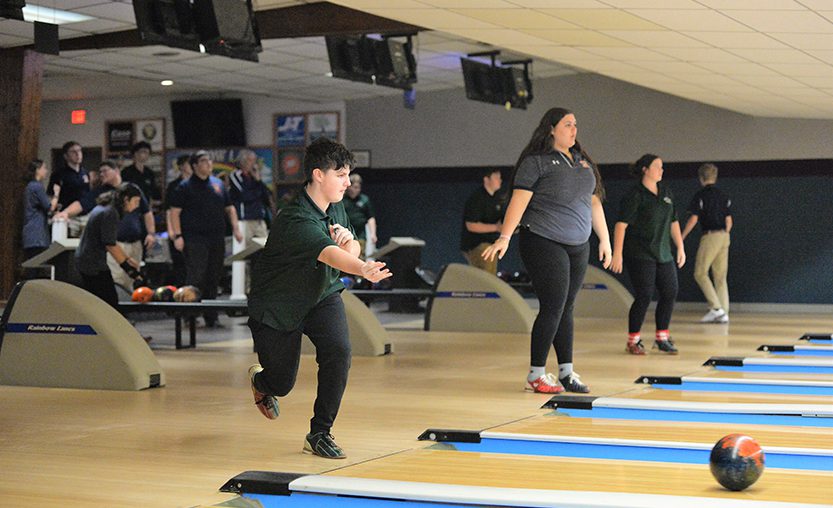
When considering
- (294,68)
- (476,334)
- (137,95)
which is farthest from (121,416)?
(137,95)

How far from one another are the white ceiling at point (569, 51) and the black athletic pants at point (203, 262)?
2.27m

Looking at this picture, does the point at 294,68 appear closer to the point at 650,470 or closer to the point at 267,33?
the point at 267,33

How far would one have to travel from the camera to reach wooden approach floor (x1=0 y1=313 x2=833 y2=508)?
144 inches

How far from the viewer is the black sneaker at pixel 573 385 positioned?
5.97 meters

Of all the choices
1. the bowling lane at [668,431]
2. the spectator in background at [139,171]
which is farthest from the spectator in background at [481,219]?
the bowling lane at [668,431]

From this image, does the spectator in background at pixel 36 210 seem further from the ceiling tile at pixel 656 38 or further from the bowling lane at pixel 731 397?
the bowling lane at pixel 731 397

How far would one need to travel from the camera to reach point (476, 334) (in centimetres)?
1013

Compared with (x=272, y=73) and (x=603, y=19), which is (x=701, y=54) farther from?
(x=272, y=73)

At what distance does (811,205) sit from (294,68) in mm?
6351

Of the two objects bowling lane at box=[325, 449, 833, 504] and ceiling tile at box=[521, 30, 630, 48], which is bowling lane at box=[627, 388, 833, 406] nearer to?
bowling lane at box=[325, 449, 833, 504]

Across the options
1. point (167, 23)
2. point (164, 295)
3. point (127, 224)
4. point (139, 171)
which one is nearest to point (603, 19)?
point (167, 23)

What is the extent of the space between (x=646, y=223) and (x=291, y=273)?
14.6 feet

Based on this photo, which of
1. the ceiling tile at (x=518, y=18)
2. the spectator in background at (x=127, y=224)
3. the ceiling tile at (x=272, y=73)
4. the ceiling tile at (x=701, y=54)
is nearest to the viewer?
the ceiling tile at (x=518, y=18)

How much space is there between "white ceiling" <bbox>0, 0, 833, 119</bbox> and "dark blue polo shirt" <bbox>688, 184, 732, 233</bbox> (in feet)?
3.27
